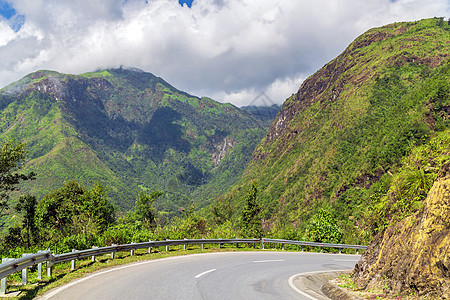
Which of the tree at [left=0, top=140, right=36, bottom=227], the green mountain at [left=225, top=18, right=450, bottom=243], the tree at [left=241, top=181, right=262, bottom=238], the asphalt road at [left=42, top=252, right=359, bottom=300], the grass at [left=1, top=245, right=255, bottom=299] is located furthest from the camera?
the green mountain at [left=225, top=18, right=450, bottom=243]

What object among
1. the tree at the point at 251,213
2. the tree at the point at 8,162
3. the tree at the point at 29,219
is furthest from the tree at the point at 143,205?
the tree at the point at 8,162

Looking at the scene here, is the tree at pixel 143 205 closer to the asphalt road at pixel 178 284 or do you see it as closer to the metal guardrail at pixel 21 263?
the asphalt road at pixel 178 284

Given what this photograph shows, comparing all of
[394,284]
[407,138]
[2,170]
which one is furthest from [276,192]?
[394,284]

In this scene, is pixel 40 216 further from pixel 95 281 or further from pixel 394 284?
pixel 394 284

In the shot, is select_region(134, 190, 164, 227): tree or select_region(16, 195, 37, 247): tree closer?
select_region(16, 195, 37, 247): tree

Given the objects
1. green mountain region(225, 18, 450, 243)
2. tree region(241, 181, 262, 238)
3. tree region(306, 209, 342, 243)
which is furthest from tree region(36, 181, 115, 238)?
green mountain region(225, 18, 450, 243)

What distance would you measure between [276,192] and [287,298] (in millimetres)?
189272

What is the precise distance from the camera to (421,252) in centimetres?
646

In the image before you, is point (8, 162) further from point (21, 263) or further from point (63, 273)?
point (21, 263)

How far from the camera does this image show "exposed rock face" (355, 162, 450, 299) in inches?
232

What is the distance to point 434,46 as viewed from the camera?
193 m

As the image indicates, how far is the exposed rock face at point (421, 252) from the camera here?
5.89m

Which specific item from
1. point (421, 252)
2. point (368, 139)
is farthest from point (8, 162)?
point (368, 139)

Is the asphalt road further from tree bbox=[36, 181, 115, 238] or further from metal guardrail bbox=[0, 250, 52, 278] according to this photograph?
tree bbox=[36, 181, 115, 238]
